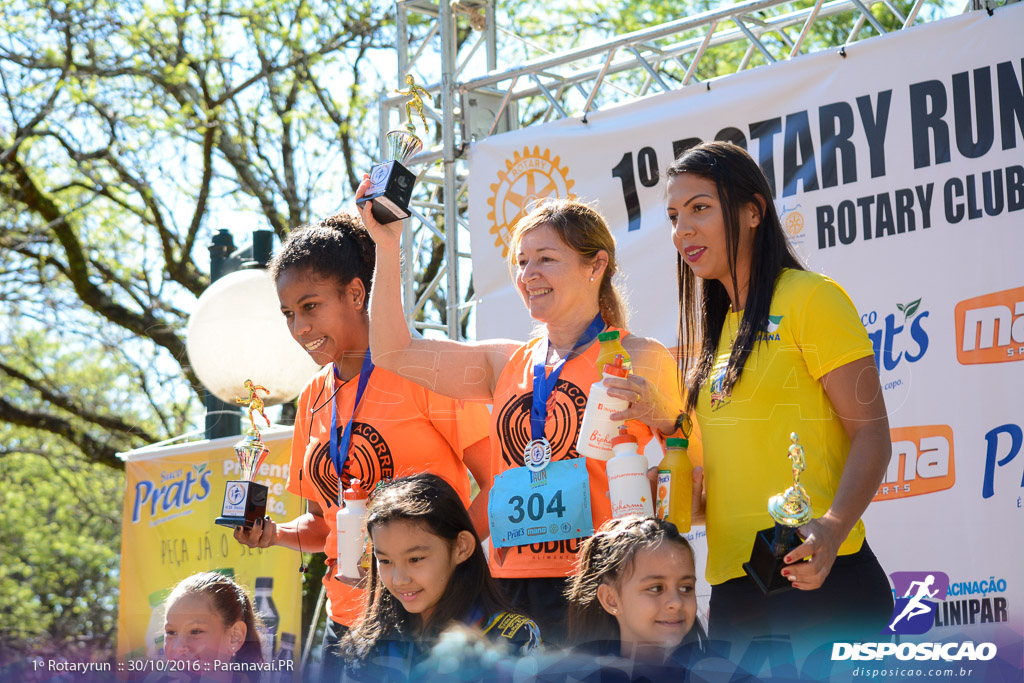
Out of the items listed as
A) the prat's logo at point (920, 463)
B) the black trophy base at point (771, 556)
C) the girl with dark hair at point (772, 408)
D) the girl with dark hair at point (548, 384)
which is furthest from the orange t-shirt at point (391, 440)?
the prat's logo at point (920, 463)

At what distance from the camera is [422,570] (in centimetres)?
240

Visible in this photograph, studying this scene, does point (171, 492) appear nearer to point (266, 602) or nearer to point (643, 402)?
point (266, 602)

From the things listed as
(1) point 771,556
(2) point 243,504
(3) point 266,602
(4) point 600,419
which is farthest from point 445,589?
(3) point 266,602

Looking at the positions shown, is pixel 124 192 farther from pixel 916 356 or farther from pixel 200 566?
pixel 916 356

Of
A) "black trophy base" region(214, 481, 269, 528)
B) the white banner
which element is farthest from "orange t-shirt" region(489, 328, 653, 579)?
the white banner

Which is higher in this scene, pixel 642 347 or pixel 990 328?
pixel 990 328

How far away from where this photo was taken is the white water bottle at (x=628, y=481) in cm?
219

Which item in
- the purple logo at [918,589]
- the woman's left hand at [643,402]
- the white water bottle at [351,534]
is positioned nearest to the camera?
the woman's left hand at [643,402]

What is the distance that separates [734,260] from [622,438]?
0.43 metres

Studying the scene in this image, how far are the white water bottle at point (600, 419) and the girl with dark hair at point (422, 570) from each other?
369mm

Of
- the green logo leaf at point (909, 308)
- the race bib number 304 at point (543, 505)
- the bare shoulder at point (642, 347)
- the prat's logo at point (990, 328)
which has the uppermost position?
the green logo leaf at point (909, 308)

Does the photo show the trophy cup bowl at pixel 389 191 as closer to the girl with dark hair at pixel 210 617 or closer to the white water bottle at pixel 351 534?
the white water bottle at pixel 351 534

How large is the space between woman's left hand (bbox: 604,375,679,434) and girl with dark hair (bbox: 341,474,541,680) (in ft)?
1.53

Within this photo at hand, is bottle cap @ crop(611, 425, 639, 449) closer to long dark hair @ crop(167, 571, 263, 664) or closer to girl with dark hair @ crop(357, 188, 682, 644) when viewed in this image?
girl with dark hair @ crop(357, 188, 682, 644)
